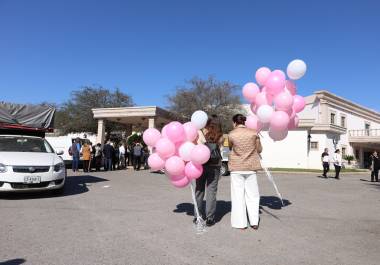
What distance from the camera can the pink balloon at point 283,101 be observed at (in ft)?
21.0

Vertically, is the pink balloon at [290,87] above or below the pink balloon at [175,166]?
above

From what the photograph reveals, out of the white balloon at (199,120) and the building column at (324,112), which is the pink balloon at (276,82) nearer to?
the white balloon at (199,120)

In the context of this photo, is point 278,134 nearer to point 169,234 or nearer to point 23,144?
point 169,234

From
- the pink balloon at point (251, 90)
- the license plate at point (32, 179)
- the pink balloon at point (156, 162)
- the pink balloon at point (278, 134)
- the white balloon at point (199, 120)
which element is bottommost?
the license plate at point (32, 179)

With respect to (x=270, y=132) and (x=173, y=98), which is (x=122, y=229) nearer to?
(x=270, y=132)

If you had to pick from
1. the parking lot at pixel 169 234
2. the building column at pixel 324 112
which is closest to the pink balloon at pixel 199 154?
the parking lot at pixel 169 234

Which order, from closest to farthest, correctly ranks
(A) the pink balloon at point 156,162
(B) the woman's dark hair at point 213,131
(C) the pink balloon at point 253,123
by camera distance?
(A) the pink balloon at point 156,162
(B) the woman's dark hair at point 213,131
(C) the pink balloon at point 253,123

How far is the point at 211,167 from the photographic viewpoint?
20.2 ft

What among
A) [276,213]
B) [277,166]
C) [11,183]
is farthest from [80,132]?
[276,213]

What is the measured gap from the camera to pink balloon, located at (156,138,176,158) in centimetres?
578

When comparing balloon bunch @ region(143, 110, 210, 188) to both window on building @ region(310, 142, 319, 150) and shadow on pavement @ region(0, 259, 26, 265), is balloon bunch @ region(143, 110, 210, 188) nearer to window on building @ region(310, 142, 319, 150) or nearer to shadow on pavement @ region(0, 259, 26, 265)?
shadow on pavement @ region(0, 259, 26, 265)

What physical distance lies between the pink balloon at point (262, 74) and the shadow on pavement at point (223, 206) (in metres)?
2.68

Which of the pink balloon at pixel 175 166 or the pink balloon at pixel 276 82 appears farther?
the pink balloon at pixel 276 82

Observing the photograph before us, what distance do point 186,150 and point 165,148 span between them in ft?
1.12
